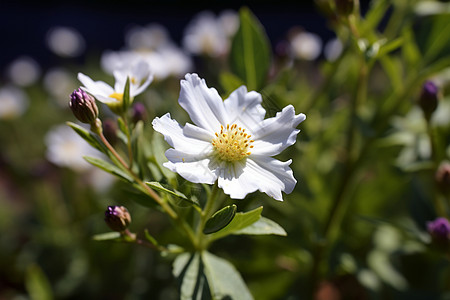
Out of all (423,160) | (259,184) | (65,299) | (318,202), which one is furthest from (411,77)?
(65,299)

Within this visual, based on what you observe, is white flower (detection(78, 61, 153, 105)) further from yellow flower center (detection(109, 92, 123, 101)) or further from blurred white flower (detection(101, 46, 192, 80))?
blurred white flower (detection(101, 46, 192, 80))

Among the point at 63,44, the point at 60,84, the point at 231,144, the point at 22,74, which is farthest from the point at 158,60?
the point at 22,74

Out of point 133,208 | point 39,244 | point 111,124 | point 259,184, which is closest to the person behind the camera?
point 259,184

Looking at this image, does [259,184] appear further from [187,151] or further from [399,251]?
[399,251]

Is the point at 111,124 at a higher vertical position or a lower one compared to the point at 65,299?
higher

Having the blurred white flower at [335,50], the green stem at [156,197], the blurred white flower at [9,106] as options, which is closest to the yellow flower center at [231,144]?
the green stem at [156,197]
